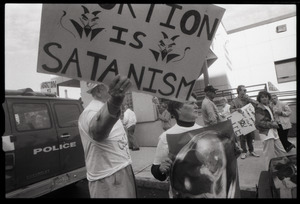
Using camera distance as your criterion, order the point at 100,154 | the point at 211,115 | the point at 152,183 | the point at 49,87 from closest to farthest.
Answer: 1. the point at 100,154
2. the point at 211,115
3. the point at 152,183
4. the point at 49,87

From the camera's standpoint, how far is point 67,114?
5.21 m

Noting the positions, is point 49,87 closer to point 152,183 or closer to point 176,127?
point 152,183

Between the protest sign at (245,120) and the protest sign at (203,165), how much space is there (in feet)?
14.4

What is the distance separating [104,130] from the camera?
1718 millimetres

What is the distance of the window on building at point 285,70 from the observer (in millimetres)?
12719

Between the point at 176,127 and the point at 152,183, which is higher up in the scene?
the point at 176,127

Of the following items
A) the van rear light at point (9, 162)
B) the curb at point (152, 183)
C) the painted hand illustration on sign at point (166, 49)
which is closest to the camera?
the painted hand illustration on sign at point (166, 49)

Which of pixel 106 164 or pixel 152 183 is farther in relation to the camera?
pixel 152 183

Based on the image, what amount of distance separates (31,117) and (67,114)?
3.21 ft

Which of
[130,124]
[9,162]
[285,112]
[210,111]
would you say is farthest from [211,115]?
[130,124]

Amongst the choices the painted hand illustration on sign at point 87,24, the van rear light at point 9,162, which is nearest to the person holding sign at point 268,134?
the painted hand illustration on sign at point 87,24

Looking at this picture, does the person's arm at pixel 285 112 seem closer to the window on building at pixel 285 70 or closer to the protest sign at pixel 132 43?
the protest sign at pixel 132 43

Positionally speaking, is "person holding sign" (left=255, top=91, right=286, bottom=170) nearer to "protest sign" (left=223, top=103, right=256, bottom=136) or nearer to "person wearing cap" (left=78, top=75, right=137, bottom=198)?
"protest sign" (left=223, top=103, right=256, bottom=136)
